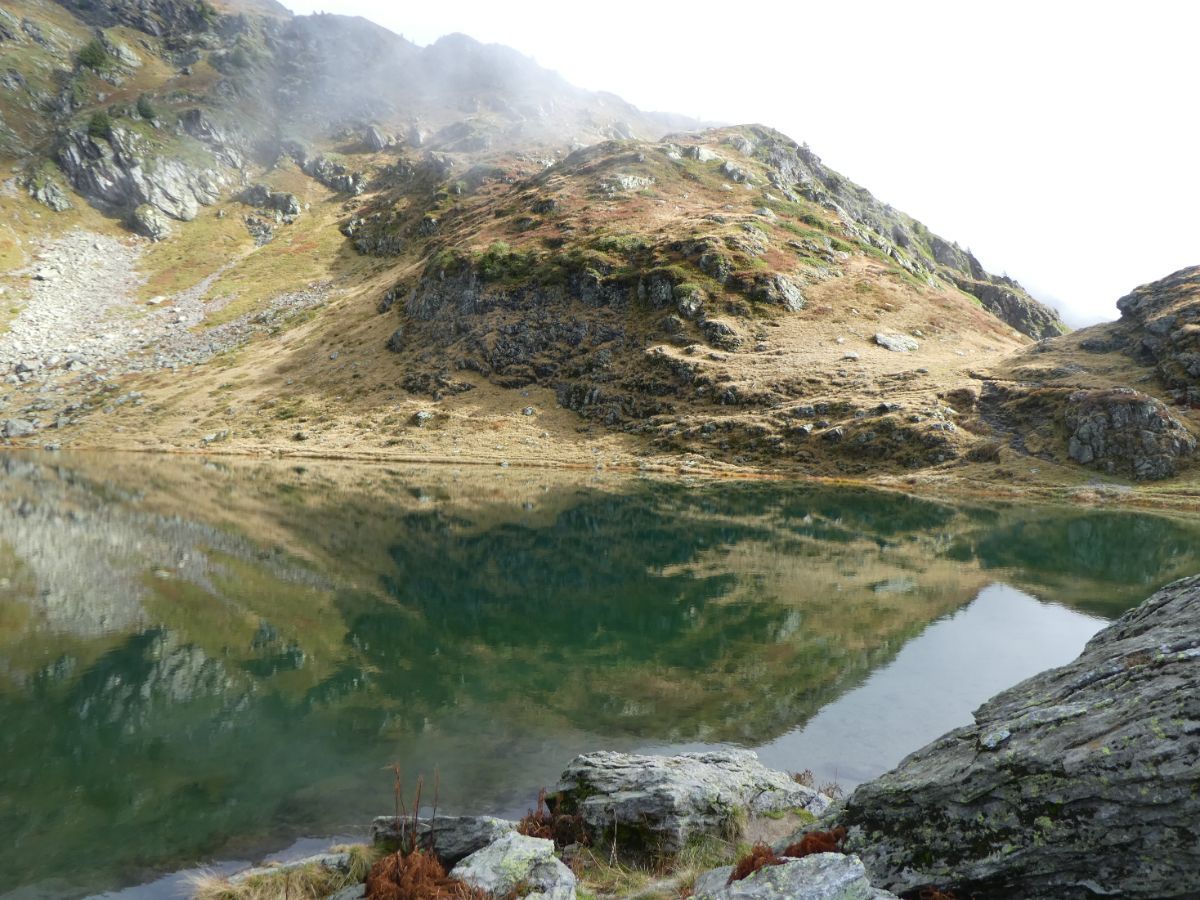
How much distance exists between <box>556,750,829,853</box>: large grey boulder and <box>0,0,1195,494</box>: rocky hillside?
7064cm

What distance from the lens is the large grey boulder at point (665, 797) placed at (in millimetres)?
11680

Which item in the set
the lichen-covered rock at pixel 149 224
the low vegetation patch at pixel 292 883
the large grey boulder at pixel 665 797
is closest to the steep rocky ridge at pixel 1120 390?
the large grey boulder at pixel 665 797

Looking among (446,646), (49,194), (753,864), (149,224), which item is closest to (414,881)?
(753,864)

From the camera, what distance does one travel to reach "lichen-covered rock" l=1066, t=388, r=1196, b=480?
67.9 meters

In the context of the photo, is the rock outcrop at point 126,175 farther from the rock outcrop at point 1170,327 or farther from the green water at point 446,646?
the rock outcrop at point 1170,327

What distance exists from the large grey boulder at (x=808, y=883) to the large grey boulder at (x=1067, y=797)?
37.8 inches

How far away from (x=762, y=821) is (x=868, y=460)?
73233 millimetres

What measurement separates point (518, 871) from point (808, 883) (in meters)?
4.08

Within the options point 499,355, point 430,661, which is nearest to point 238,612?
point 430,661

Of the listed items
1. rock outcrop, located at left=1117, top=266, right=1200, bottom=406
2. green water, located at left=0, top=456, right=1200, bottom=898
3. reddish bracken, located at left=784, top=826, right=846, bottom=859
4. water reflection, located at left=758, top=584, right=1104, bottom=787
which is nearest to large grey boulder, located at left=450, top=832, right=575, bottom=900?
reddish bracken, located at left=784, top=826, right=846, bottom=859

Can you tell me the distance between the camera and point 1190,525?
51.5 meters

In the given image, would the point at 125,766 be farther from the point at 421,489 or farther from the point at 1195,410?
the point at 1195,410

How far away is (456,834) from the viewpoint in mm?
10625

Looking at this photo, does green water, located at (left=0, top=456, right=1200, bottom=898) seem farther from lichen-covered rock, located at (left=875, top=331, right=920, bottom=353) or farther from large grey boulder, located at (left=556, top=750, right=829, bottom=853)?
lichen-covered rock, located at (left=875, top=331, right=920, bottom=353)
